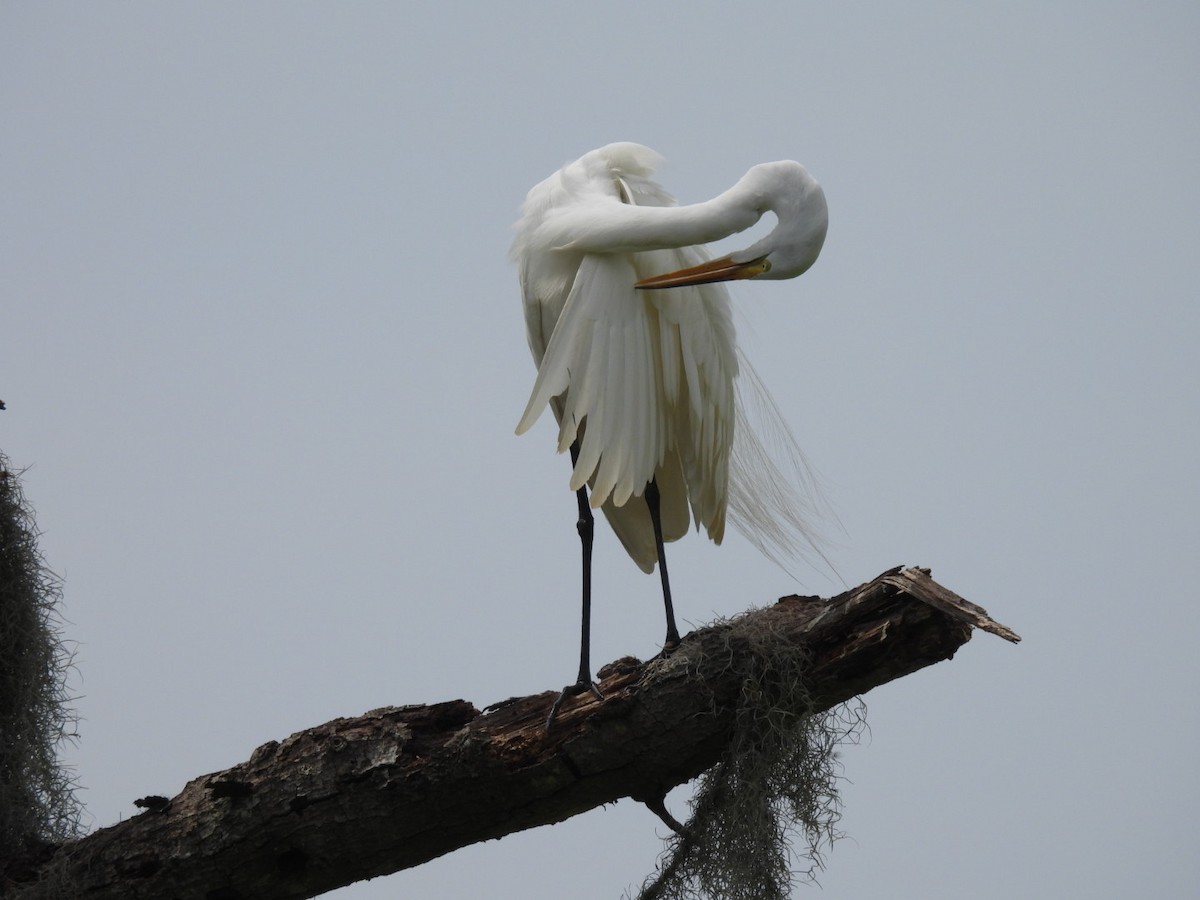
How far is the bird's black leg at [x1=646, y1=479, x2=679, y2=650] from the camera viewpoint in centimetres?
351

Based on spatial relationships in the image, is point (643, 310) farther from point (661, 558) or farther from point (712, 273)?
point (661, 558)

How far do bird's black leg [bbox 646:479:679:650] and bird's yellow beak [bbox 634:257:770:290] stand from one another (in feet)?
2.27

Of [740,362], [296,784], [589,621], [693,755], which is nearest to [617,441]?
[589,621]

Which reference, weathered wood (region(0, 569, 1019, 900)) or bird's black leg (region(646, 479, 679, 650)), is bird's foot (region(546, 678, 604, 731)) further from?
bird's black leg (region(646, 479, 679, 650))

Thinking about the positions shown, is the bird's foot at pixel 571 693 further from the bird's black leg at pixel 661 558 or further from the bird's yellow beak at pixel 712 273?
the bird's yellow beak at pixel 712 273

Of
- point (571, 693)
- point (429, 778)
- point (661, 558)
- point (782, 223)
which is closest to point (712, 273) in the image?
point (782, 223)

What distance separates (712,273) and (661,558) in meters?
0.91

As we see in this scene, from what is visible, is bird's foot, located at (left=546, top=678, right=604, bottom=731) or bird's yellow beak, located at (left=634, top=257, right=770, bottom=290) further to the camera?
bird's yellow beak, located at (left=634, top=257, right=770, bottom=290)

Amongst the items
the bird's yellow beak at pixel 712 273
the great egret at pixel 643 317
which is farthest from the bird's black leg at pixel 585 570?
the bird's yellow beak at pixel 712 273

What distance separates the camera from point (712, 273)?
11.0ft

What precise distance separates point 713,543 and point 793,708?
4.54ft

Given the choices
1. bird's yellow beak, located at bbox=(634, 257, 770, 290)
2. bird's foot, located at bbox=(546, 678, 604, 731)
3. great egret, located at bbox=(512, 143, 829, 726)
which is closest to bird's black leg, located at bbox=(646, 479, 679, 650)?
great egret, located at bbox=(512, 143, 829, 726)

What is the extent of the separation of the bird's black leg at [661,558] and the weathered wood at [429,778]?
533 mm

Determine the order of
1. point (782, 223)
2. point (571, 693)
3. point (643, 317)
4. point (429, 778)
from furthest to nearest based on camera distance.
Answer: point (643, 317)
point (782, 223)
point (571, 693)
point (429, 778)
